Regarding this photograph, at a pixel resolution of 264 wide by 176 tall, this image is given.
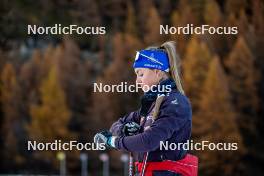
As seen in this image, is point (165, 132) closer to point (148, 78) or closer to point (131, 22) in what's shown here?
point (148, 78)

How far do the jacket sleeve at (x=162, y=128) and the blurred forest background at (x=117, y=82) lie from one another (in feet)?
132

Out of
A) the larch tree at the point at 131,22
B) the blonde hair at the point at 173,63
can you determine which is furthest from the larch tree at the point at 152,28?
the blonde hair at the point at 173,63

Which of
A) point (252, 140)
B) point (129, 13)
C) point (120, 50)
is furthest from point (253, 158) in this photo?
point (129, 13)

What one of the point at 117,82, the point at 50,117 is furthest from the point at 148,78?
the point at 117,82

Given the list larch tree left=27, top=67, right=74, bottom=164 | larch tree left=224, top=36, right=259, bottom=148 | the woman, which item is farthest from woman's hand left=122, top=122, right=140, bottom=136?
larch tree left=224, top=36, right=259, bottom=148

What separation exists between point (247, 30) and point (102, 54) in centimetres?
1578

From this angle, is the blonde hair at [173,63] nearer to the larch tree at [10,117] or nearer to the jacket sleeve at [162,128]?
the jacket sleeve at [162,128]

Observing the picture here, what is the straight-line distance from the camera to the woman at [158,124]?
2799 millimetres

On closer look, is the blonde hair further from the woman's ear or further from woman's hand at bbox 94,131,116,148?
woman's hand at bbox 94,131,116,148

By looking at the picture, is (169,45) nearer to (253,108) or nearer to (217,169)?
(217,169)

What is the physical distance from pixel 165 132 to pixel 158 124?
5cm

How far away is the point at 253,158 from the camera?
47.7 m

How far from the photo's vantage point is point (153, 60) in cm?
298

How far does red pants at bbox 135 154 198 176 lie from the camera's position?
286 centimetres
